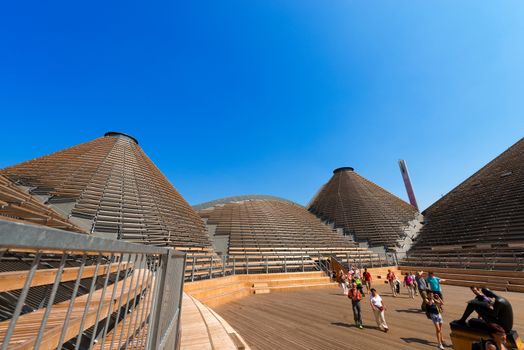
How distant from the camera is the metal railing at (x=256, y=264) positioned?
12811 mm

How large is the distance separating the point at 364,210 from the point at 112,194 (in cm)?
3007

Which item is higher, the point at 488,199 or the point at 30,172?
the point at 30,172

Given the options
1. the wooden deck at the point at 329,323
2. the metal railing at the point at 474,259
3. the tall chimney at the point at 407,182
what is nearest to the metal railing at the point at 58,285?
the wooden deck at the point at 329,323

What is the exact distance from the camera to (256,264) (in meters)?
16.4

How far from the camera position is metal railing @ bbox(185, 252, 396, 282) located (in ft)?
42.0

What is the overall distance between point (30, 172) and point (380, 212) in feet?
123

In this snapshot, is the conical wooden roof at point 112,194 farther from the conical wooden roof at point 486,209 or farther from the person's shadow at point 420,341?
the conical wooden roof at point 486,209

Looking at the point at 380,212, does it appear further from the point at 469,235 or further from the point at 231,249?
the point at 231,249

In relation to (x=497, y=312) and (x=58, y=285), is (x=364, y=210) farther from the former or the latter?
(x=58, y=285)

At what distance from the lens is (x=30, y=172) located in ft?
63.1

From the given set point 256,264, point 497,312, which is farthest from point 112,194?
point 497,312

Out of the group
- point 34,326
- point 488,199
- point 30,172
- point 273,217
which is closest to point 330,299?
point 34,326

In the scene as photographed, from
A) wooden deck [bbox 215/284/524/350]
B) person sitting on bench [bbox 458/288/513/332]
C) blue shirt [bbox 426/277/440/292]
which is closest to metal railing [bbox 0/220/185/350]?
wooden deck [bbox 215/284/524/350]

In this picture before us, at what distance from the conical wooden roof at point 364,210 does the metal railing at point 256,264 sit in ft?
24.5
